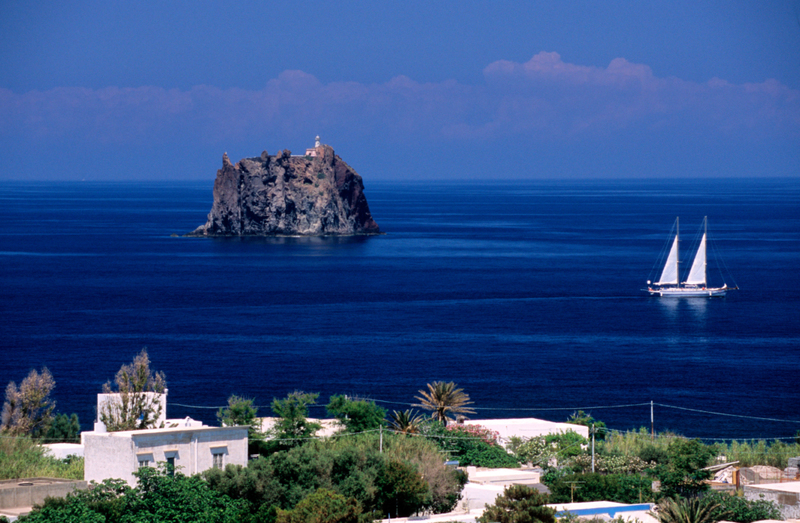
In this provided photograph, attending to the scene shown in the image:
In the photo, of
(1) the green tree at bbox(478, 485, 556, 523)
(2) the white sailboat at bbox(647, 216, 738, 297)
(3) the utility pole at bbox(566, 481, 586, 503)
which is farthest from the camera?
(2) the white sailboat at bbox(647, 216, 738, 297)

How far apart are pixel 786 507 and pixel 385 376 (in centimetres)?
3774

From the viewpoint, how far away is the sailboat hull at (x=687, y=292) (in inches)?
4198

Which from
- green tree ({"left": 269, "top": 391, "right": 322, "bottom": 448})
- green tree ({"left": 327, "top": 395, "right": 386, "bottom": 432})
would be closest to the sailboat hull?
green tree ({"left": 327, "top": 395, "right": 386, "bottom": 432})

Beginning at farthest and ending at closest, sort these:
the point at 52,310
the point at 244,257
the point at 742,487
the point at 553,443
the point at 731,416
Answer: the point at 244,257
the point at 52,310
the point at 731,416
the point at 553,443
the point at 742,487

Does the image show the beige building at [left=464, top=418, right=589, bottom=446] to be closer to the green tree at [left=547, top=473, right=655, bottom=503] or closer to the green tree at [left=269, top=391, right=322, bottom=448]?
the green tree at [left=269, top=391, right=322, bottom=448]

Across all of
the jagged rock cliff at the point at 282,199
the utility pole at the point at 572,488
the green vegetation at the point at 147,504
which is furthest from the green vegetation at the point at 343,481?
the jagged rock cliff at the point at 282,199

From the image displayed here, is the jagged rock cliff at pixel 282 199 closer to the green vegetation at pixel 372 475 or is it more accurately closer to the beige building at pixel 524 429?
the green vegetation at pixel 372 475

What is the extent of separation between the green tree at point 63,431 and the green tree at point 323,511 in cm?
2129

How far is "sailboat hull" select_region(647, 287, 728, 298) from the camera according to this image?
106625 mm

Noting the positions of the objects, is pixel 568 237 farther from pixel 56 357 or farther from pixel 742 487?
pixel 742 487

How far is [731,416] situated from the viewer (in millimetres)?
55312

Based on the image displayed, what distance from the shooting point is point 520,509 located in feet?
78.3

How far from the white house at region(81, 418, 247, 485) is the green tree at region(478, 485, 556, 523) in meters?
8.69

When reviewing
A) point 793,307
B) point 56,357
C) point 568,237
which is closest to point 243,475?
point 56,357
